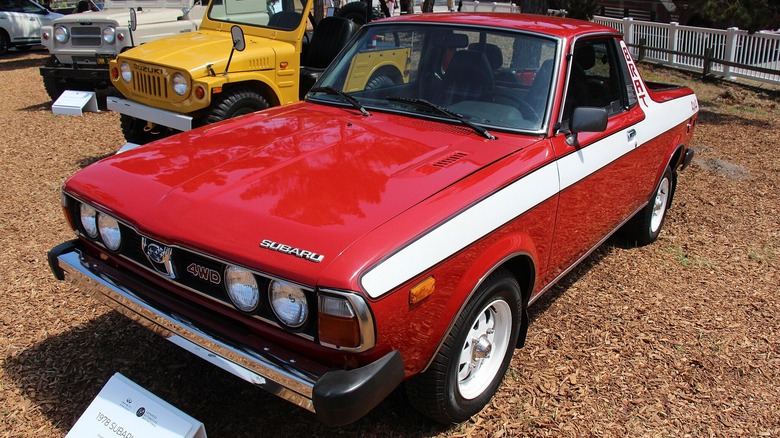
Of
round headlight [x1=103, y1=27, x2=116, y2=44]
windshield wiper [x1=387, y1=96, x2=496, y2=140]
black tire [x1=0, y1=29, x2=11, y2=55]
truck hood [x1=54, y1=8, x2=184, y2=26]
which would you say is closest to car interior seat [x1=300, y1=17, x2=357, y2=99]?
windshield wiper [x1=387, y1=96, x2=496, y2=140]

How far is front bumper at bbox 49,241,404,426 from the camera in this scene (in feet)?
7.07

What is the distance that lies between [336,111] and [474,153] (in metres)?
1.09

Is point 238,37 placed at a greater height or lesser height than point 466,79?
greater

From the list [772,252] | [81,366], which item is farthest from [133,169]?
[772,252]

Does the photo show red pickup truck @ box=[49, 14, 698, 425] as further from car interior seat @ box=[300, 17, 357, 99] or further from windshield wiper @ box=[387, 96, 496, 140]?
car interior seat @ box=[300, 17, 357, 99]

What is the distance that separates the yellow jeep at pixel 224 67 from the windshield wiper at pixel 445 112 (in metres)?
2.19

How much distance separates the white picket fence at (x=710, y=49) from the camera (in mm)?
12445

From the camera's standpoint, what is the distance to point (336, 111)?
12.3ft

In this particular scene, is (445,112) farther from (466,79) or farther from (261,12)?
(261,12)

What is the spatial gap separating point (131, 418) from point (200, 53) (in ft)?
14.5

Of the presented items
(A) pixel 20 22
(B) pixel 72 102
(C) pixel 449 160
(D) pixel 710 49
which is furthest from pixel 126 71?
(A) pixel 20 22

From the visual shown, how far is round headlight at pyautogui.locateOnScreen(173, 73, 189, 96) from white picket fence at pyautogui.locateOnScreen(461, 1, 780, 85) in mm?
10141

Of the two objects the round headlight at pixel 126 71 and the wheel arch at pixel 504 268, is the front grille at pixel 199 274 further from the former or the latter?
the round headlight at pixel 126 71

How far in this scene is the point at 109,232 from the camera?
2.84 metres
